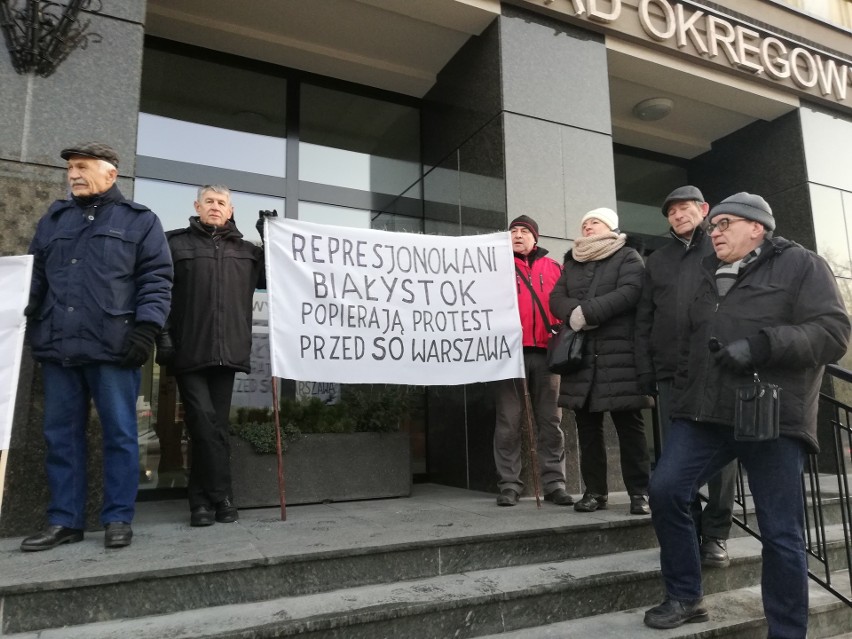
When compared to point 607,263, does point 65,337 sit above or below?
below

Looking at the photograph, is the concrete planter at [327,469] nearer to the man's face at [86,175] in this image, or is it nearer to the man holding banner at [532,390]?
the man holding banner at [532,390]

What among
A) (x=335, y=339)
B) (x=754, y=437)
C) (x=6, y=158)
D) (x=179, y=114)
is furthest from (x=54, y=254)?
(x=754, y=437)

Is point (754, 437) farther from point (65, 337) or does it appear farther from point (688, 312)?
point (65, 337)

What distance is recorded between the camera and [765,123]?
7.72 m

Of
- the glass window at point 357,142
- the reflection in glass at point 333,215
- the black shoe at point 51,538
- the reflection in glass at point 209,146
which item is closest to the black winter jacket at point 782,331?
the black shoe at point 51,538

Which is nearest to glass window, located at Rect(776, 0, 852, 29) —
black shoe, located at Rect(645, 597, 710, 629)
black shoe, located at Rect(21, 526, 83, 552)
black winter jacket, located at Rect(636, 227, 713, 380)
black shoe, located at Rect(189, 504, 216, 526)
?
black winter jacket, located at Rect(636, 227, 713, 380)

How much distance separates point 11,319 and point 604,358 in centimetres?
335

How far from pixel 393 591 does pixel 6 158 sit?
11.0 feet

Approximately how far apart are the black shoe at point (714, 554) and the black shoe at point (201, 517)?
2.83 meters

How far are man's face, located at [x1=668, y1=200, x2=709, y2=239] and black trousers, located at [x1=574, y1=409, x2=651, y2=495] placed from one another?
117 centimetres

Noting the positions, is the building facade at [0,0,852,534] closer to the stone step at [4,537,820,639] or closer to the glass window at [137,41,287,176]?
the glass window at [137,41,287,176]

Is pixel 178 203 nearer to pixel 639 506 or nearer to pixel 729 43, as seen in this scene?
pixel 639 506

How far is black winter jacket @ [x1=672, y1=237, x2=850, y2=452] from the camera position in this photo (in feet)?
8.89

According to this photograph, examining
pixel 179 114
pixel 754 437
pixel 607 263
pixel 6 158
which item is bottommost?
pixel 754 437
